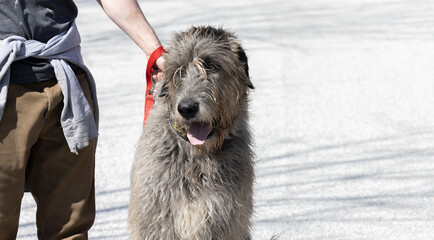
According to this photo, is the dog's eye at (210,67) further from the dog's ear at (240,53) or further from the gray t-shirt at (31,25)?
the gray t-shirt at (31,25)

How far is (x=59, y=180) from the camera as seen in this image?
3969mm

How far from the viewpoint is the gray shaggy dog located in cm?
386

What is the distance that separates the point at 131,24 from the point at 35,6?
1.95ft

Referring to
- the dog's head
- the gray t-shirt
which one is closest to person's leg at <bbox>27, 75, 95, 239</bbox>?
the gray t-shirt

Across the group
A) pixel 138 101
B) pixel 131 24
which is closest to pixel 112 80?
pixel 138 101

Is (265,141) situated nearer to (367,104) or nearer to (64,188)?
(367,104)

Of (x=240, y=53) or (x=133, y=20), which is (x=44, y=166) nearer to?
(x=133, y=20)

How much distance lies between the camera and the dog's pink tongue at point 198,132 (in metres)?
3.86

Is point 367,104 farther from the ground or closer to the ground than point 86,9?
farther from the ground

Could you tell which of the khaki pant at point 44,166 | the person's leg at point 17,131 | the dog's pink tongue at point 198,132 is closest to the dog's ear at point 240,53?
the dog's pink tongue at point 198,132

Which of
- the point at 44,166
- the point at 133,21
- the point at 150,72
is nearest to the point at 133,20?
the point at 133,21

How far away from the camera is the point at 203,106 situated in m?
3.79

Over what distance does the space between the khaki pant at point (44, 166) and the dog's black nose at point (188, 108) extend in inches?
23.3

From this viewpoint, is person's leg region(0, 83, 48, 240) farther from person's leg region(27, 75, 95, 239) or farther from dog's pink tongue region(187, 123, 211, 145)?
dog's pink tongue region(187, 123, 211, 145)
